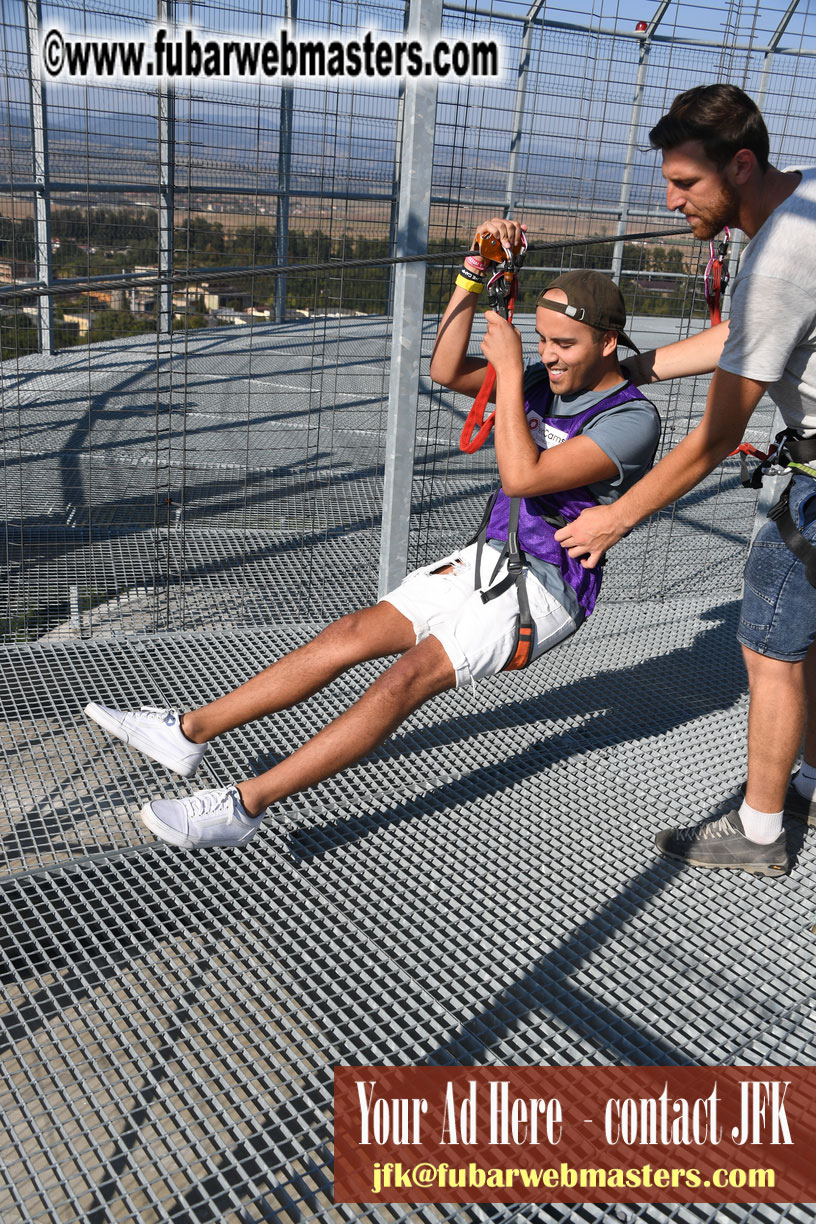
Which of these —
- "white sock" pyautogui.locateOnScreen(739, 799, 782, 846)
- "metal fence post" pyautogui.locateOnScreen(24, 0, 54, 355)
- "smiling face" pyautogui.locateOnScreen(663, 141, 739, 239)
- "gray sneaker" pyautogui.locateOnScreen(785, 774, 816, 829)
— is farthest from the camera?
"metal fence post" pyautogui.locateOnScreen(24, 0, 54, 355)

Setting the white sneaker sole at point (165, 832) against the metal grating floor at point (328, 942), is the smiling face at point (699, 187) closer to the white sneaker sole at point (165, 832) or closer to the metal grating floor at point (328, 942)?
the metal grating floor at point (328, 942)

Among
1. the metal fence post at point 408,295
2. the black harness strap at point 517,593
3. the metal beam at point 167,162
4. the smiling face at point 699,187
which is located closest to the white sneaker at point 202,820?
the black harness strap at point 517,593

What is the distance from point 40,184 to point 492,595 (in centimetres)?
549

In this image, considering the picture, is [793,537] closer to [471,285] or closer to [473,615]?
[473,615]

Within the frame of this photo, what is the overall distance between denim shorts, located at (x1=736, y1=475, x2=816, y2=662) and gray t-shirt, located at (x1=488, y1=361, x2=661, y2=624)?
0.32 metres

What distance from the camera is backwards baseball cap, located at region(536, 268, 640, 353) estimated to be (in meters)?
2.19

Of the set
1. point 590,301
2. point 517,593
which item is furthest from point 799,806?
point 590,301

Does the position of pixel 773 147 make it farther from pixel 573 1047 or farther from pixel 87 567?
pixel 573 1047

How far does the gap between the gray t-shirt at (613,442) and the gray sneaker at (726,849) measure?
599 millimetres

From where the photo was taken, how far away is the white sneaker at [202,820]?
2.05m

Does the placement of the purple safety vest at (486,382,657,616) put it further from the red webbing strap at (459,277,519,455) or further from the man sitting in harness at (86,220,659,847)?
the red webbing strap at (459,277,519,455)

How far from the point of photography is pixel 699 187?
204 cm

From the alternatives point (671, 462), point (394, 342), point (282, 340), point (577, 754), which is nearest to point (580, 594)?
point (671, 462)

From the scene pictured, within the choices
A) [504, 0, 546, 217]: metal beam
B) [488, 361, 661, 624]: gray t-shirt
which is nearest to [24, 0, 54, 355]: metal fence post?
[504, 0, 546, 217]: metal beam
